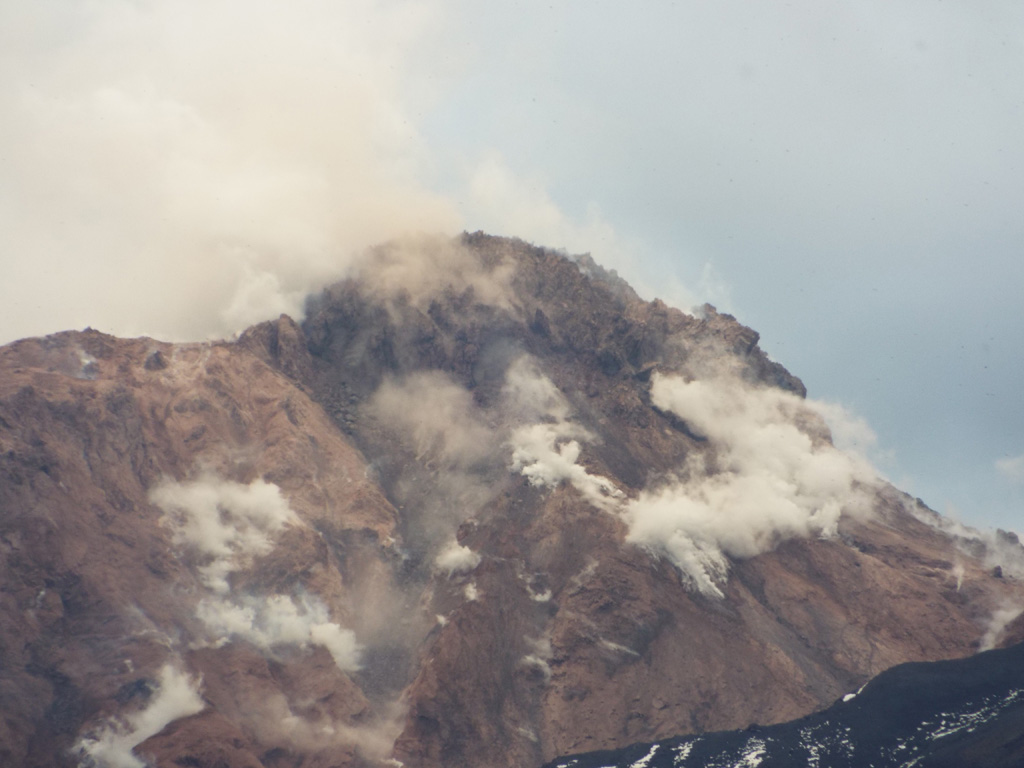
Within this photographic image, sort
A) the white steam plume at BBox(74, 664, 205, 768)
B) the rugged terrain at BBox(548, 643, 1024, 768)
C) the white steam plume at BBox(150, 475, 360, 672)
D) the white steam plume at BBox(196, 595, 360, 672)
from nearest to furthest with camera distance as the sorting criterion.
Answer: the white steam plume at BBox(74, 664, 205, 768), the rugged terrain at BBox(548, 643, 1024, 768), the white steam plume at BBox(196, 595, 360, 672), the white steam plume at BBox(150, 475, 360, 672)

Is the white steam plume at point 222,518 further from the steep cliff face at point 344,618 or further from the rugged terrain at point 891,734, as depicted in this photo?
the rugged terrain at point 891,734

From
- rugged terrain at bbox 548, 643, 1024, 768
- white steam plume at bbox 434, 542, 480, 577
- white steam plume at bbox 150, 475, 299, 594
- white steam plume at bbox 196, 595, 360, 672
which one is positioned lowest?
rugged terrain at bbox 548, 643, 1024, 768

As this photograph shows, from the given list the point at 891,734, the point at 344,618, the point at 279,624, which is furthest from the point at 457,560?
the point at 891,734

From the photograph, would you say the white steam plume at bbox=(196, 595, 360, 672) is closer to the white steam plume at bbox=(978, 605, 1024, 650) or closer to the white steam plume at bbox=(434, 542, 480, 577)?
the white steam plume at bbox=(434, 542, 480, 577)

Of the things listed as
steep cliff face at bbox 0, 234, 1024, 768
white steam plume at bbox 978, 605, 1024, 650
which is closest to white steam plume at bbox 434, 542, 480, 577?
steep cliff face at bbox 0, 234, 1024, 768

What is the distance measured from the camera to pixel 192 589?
162 m

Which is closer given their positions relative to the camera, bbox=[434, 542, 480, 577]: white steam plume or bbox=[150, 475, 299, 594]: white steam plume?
bbox=[150, 475, 299, 594]: white steam plume

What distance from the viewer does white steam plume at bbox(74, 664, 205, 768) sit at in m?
127

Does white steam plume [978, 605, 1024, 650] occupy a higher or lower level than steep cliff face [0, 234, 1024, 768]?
lower

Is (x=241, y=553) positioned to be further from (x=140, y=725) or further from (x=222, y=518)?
(x=140, y=725)

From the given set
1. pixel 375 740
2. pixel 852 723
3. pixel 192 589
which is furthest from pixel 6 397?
pixel 852 723

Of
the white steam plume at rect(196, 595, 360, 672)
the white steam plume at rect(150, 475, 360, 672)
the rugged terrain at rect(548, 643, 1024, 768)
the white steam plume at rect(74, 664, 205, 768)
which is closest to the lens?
the white steam plume at rect(74, 664, 205, 768)

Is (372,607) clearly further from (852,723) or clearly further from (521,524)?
(852,723)

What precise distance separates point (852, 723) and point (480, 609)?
6809 cm
